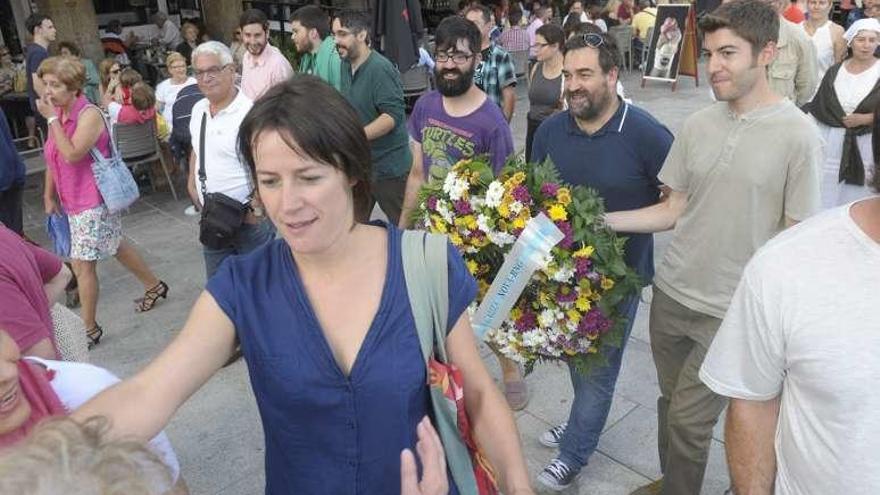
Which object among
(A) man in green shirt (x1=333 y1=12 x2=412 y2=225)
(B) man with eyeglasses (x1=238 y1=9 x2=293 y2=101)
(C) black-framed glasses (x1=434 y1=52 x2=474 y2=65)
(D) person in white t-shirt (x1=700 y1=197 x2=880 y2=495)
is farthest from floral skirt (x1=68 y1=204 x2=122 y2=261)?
(D) person in white t-shirt (x1=700 y1=197 x2=880 y2=495)

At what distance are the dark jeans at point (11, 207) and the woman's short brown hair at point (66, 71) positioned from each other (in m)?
1.00

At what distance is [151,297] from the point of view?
17.9ft

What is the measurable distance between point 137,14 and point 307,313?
1654cm

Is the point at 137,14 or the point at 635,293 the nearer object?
the point at 635,293

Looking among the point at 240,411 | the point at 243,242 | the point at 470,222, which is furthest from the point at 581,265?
the point at 243,242

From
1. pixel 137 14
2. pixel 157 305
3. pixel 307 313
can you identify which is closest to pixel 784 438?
pixel 307 313

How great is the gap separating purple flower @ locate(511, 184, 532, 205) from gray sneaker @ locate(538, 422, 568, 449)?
1452 millimetres

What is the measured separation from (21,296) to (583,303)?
197 centimetres

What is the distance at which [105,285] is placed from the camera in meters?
5.97

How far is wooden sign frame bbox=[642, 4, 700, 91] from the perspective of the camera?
43.4 feet

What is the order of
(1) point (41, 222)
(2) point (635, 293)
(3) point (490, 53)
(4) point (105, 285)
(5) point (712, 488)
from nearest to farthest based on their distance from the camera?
(2) point (635, 293), (5) point (712, 488), (4) point (105, 285), (3) point (490, 53), (1) point (41, 222)

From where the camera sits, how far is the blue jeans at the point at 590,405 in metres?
3.18

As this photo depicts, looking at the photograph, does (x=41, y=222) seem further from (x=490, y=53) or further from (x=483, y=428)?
(x=483, y=428)

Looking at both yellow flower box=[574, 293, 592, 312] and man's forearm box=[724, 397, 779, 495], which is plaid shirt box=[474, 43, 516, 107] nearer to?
yellow flower box=[574, 293, 592, 312]
